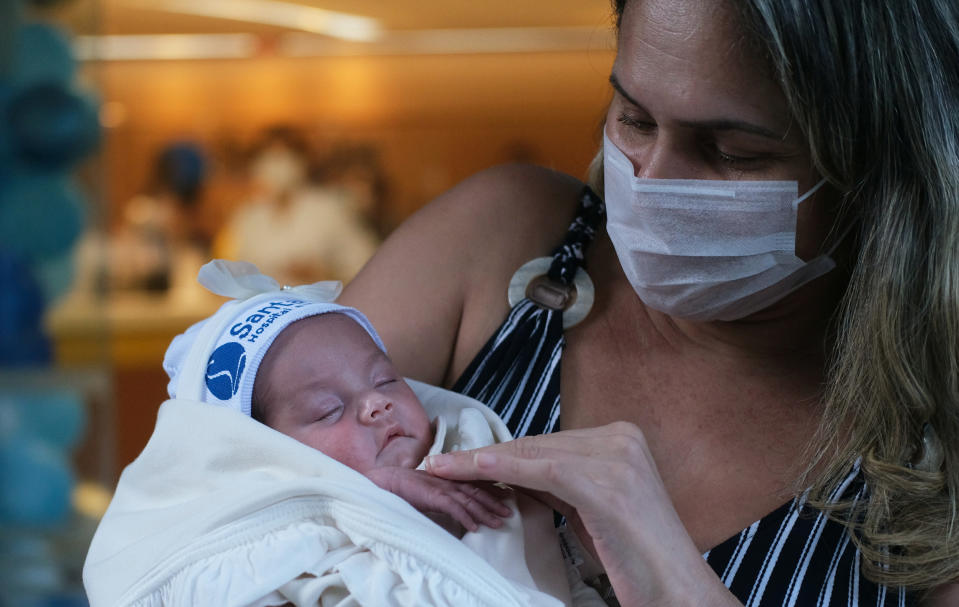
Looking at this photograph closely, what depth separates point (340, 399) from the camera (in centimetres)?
137

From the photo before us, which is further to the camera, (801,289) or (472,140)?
(472,140)

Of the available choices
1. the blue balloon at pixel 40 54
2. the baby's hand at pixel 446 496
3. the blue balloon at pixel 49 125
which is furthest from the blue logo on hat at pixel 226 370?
the blue balloon at pixel 40 54

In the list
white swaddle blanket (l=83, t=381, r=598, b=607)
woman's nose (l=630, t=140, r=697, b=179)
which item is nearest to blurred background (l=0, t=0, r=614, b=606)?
woman's nose (l=630, t=140, r=697, b=179)

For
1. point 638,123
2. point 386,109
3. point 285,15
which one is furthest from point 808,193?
point 386,109

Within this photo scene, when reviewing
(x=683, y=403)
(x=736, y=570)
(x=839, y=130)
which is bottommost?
(x=736, y=570)

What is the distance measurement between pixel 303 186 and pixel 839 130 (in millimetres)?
5352

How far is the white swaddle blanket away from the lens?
1.13m

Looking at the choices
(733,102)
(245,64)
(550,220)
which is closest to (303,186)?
(245,64)

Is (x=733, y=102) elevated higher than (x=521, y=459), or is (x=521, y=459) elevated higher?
(x=733, y=102)

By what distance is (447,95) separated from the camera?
265 inches

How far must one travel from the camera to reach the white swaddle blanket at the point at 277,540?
113 centimetres

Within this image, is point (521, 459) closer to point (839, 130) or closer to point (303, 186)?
point (839, 130)

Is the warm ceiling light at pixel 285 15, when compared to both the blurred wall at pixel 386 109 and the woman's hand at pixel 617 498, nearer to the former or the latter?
the blurred wall at pixel 386 109

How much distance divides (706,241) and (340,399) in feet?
1.76
